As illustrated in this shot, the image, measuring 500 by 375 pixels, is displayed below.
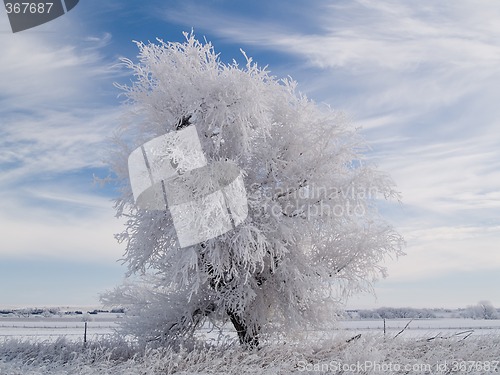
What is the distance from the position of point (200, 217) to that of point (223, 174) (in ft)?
3.89

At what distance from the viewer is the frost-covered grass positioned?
9070mm

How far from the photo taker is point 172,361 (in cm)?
923

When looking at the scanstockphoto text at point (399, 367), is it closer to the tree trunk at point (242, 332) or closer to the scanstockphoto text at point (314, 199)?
the tree trunk at point (242, 332)

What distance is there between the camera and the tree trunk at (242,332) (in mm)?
11945

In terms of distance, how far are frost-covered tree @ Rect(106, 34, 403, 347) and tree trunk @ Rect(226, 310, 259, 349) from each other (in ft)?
0.08

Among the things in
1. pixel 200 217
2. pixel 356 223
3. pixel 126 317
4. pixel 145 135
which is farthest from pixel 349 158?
pixel 126 317

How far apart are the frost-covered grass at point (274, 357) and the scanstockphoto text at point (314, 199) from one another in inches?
120

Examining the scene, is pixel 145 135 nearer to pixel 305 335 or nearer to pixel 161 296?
pixel 161 296

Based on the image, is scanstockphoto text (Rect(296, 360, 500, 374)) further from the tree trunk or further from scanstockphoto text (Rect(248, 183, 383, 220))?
scanstockphoto text (Rect(248, 183, 383, 220))

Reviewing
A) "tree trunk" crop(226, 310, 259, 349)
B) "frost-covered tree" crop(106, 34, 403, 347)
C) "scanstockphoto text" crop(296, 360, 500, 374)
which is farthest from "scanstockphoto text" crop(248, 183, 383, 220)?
"scanstockphoto text" crop(296, 360, 500, 374)
